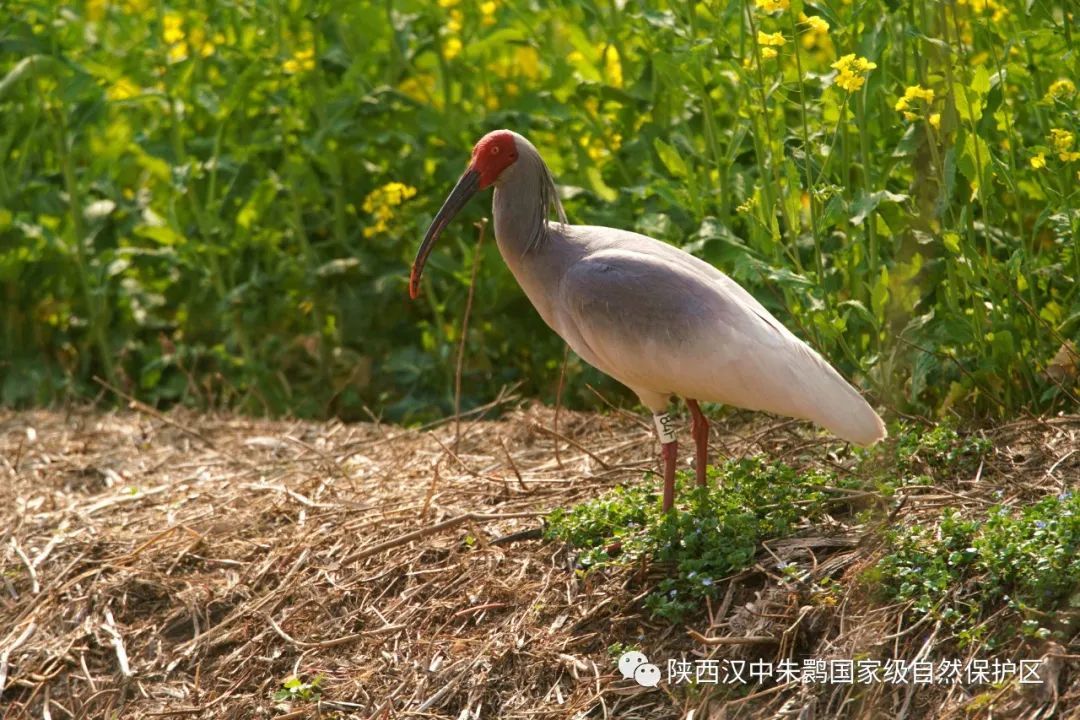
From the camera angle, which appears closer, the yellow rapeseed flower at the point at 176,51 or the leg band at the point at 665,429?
the leg band at the point at 665,429

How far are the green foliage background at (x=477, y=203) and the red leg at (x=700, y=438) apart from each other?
22.8 inches

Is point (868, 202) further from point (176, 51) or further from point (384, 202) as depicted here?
point (176, 51)

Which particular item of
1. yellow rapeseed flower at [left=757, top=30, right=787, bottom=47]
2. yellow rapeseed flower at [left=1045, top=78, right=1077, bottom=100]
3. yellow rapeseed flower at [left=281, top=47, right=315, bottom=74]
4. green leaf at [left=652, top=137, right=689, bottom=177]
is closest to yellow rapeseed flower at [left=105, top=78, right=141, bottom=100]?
yellow rapeseed flower at [left=281, top=47, right=315, bottom=74]

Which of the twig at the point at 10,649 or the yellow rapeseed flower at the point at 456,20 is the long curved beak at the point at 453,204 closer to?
the twig at the point at 10,649

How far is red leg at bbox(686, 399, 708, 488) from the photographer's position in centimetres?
462

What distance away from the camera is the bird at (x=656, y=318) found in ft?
14.2

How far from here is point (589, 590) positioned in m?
4.34

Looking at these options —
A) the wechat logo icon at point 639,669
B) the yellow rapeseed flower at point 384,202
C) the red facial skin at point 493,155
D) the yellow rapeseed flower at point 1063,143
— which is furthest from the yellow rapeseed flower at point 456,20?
the wechat logo icon at point 639,669

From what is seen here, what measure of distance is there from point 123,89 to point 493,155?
292 cm

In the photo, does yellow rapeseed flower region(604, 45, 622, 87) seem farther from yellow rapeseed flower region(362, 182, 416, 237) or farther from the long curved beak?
the long curved beak

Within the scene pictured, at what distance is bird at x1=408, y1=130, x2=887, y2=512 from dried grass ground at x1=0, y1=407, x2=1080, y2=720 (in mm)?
449

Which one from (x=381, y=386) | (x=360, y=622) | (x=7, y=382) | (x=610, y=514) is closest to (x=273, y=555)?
(x=360, y=622)

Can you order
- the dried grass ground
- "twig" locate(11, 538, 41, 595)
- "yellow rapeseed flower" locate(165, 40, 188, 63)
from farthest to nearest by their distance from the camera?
"yellow rapeseed flower" locate(165, 40, 188, 63) → "twig" locate(11, 538, 41, 595) → the dried grass ground

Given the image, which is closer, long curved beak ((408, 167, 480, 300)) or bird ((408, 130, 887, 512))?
bird ((408, 130, 887, 512))
